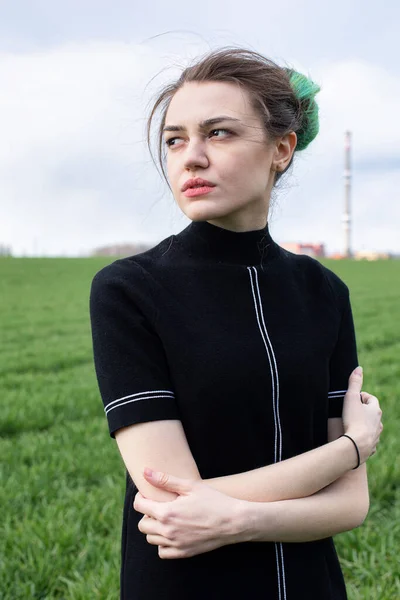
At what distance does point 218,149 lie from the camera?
189 cm

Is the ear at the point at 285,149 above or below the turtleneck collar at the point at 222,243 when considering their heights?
above

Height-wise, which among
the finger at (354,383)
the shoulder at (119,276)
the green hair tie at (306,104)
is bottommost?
the finger at (354,383)

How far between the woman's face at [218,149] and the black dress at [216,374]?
0.37 ft

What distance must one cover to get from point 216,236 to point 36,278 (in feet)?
91.0

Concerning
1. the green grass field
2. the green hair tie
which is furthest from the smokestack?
the green hair tie

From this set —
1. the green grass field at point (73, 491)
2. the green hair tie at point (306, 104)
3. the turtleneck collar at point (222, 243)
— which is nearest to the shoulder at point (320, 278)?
the turtleneck collar at point (222, 243)

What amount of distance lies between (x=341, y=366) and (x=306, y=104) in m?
0.83

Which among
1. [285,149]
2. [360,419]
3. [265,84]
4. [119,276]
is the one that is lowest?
[360,419]

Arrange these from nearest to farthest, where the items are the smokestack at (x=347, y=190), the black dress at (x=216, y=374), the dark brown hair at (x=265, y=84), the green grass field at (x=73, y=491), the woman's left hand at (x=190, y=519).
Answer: the woman's left hand at (x=190, y=519), the black dress at (x=216, y=374), the dark brown hair at (x=265, y=84), the green grass field at (x=73, y=491), the smokestack at (x=347, y=190)

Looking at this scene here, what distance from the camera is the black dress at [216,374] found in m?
1.79

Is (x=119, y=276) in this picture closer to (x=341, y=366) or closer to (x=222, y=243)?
(x=222, y=243)

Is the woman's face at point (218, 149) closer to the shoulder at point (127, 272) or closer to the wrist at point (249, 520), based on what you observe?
the shoulder at point (127, 272)

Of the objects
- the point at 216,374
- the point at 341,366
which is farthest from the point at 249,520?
the point at 341,366

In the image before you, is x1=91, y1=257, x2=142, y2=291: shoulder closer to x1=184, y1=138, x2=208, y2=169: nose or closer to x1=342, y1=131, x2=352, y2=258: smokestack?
x1=184, y1=138, x2=208, y2=169: nose
